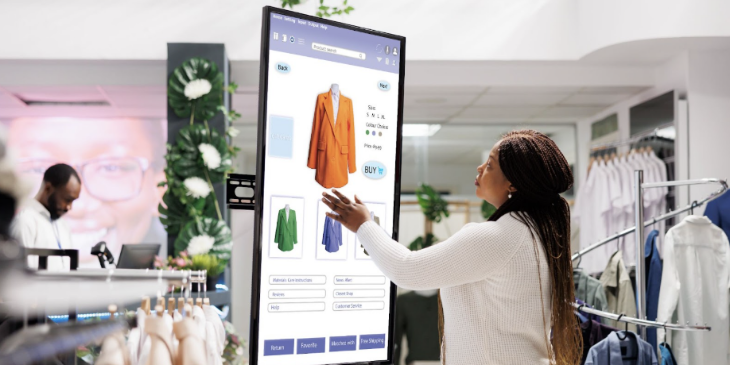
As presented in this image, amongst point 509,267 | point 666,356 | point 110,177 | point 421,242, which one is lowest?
point 666,356

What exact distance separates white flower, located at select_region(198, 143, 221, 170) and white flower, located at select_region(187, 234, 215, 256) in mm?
521

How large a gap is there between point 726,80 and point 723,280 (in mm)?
1982

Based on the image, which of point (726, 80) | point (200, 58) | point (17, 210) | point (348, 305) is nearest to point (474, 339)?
point (348, 305)

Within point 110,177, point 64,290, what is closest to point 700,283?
point 64,290

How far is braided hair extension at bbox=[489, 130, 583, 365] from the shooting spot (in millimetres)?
1779

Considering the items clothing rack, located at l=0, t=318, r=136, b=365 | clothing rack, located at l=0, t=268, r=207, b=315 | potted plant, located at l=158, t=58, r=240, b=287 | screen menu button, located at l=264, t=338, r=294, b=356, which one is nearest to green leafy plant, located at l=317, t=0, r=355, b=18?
potted plant, located at l=158, t=58, r=240, b=287

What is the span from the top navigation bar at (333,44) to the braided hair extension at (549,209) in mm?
457

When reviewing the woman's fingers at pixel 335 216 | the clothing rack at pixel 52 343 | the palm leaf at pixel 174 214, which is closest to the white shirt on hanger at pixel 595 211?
the palm leaf at pixel 174 214

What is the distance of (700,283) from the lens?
3.81 m

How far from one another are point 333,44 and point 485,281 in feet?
2.59

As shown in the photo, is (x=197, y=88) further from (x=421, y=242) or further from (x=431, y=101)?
(x=421, y=242)

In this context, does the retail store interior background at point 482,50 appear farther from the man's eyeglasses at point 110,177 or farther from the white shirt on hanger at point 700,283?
the white shirt on hanger at point 700,283

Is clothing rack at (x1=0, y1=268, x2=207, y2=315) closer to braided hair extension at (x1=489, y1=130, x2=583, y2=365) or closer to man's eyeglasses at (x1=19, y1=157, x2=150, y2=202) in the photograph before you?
braided hair extension at (x1=489, y1=130, x2=583, y2=365)

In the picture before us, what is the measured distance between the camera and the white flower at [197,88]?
4.77m
